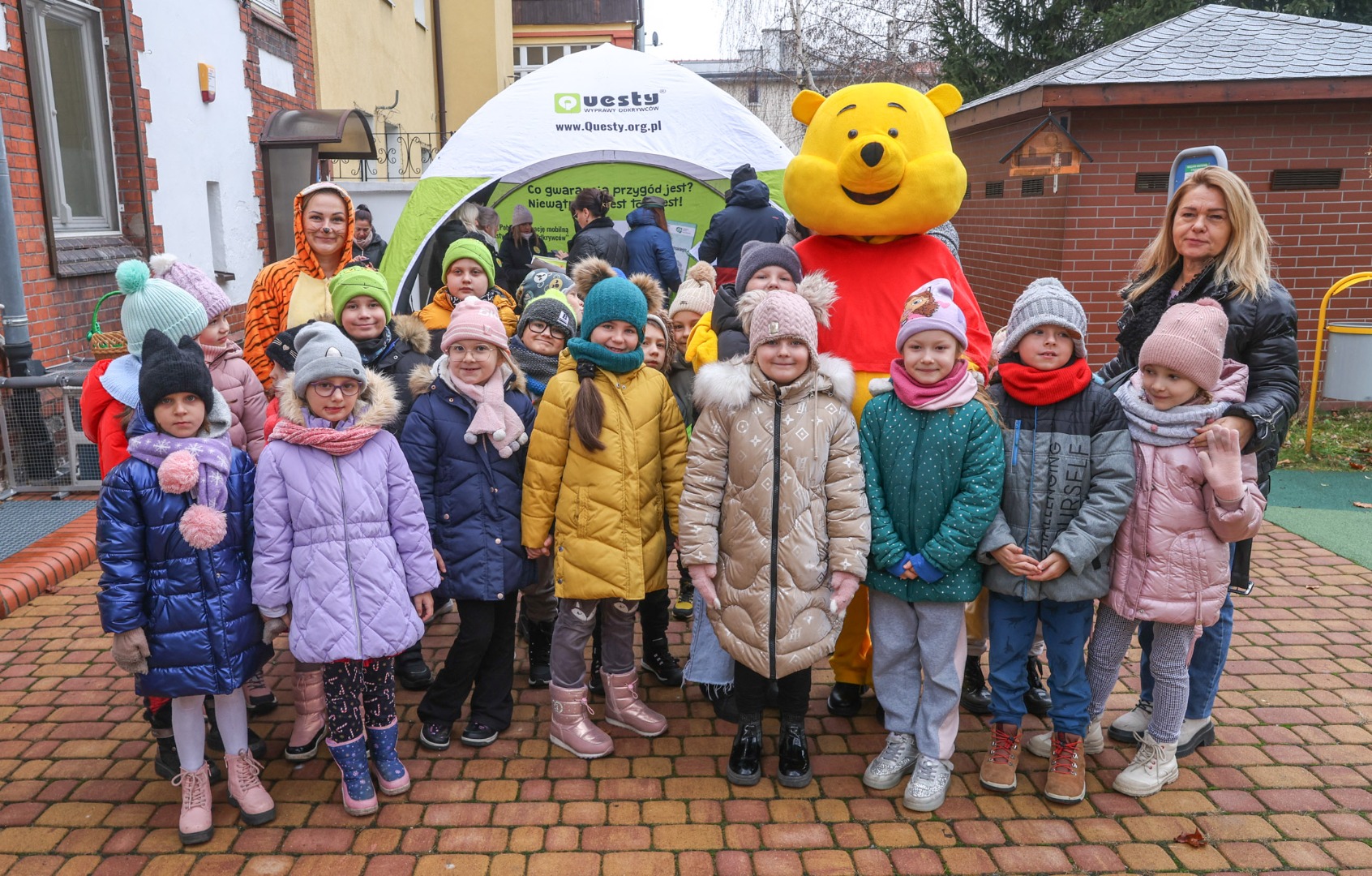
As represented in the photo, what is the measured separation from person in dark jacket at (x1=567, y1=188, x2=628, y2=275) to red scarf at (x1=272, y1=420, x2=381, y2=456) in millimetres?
3615

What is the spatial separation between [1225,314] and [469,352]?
8.70 feet

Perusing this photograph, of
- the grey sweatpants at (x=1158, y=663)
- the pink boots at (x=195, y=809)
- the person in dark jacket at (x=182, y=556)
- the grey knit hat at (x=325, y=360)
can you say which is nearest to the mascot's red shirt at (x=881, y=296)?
the grey sweatpants at (x=1158, y=663)

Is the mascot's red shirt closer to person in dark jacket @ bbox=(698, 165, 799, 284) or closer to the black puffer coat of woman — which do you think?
the black puffer coat of woman

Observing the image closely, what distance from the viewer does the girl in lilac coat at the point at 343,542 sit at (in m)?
3.25

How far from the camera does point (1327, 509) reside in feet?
22.7

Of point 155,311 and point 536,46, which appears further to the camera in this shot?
point 536,46

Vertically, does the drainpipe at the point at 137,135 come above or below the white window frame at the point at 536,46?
below

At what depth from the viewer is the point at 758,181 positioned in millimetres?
7523

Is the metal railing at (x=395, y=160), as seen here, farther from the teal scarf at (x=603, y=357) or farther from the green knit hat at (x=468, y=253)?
the teal scarf at (x=603, y=357)

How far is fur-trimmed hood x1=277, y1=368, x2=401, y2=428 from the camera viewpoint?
334cm

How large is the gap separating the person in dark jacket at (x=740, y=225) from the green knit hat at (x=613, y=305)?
12.4 feet

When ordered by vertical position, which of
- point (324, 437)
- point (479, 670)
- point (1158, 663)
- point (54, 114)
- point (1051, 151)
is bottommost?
point (479, 670)

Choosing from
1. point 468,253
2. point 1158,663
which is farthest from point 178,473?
point 1158,663

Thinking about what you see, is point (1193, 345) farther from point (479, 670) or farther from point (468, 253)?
point (468, 253)
